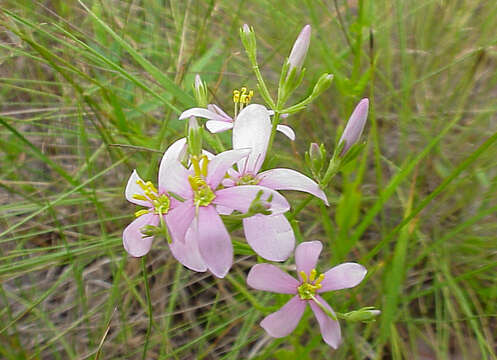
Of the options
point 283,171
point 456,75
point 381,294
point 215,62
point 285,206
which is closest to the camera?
point 285,206

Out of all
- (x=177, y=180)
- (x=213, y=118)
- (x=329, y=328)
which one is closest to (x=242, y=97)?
(x=213, y=118)

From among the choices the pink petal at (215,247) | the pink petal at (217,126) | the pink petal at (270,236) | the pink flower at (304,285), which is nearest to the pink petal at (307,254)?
the pink flower at (304,285)

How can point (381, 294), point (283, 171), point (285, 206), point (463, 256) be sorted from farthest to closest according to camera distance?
point (463, 256) < point (381, 294) < point (283, 171) < point (285, 206)

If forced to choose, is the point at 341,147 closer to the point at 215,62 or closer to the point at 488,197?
the point at 488,197

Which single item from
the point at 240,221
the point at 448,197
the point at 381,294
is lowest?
the point at 381,294

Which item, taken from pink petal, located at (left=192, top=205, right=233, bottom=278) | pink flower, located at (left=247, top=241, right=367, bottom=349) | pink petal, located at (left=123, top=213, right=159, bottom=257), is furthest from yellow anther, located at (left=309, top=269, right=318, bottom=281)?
pink petal, located at (left=123, top=213, right=159, bottom=257)

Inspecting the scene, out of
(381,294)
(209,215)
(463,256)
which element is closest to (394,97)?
(463,256)
